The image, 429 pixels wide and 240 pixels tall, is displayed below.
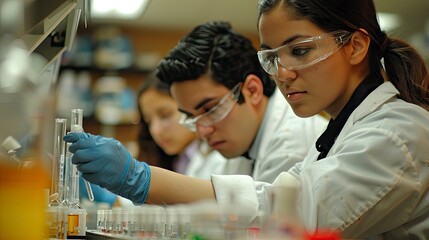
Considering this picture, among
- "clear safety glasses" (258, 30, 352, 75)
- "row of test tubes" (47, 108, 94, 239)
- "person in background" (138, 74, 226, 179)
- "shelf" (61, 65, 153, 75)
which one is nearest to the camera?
"row of test tubes" (47, 108, 94, 239)

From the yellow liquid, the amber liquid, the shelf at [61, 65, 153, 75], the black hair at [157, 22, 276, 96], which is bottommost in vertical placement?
the amber liquid

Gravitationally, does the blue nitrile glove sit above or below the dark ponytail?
below

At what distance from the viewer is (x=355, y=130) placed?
1723 millimetres

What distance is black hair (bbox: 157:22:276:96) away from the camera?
2.66 metres

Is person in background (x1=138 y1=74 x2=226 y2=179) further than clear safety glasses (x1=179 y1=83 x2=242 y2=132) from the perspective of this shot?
Yes

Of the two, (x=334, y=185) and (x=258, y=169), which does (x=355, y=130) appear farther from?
(x=258, y=169)

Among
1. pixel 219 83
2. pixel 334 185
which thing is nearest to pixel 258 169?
pixel 219 83

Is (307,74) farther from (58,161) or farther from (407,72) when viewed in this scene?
(58,161)

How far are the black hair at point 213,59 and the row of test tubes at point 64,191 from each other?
3.39 ft

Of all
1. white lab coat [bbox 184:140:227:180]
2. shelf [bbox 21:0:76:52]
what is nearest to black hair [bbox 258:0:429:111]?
shelf [bbox 21:0:76:52]

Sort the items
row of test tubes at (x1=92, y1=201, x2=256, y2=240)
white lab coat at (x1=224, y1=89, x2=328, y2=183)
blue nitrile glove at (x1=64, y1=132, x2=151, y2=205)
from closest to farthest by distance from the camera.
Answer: row of test tubes at (x1=92, y1=201, x2=256, y2=240), blue nitrile glove at (x1=64, y1=132, x2=151, y2=205), white lab coat at (x1=224, y1=89, x2=328, y2=183)

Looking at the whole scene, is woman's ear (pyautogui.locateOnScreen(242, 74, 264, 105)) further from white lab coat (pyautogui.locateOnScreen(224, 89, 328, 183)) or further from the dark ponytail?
the dark ponytail

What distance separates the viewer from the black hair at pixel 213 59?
8.71 ft

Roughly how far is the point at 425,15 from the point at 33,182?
6034 mm
